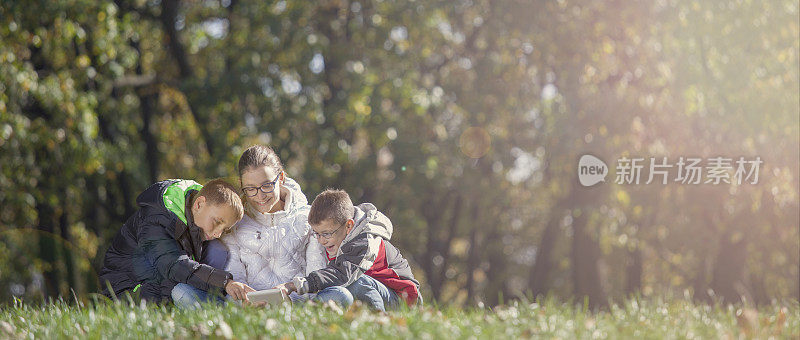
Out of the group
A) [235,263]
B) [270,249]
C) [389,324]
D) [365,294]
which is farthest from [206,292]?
[389,324]

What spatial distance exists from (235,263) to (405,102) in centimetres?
811

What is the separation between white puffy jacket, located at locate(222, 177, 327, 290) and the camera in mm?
5922

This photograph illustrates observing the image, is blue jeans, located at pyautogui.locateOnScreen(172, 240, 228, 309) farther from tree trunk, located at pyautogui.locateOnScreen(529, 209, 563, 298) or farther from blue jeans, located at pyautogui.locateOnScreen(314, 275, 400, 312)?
tree trunk, located at pyautogui.locateOnScreen(529, 209, 563, 298)

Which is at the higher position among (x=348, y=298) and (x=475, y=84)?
(x=475, y=84)

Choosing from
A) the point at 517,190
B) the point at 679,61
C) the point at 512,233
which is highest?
the point at 679,61

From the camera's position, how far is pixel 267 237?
232 inches

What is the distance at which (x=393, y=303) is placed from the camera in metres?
5.91

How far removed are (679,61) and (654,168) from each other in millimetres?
1955

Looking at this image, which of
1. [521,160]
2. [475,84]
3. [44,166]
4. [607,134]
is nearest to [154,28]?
[44,166]

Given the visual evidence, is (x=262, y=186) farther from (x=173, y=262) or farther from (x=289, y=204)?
(x=173, y=262)

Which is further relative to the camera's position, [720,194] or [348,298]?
[720,194]

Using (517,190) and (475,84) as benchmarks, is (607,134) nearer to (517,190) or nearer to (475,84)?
(475,84)

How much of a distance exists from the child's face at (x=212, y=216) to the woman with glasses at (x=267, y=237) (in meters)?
0.24

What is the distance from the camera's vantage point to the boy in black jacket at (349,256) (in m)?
5.62
